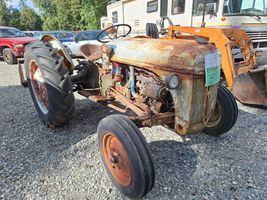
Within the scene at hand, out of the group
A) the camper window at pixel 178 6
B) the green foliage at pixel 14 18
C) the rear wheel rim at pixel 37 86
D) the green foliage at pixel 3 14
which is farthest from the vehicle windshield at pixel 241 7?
the green foliage at pixel 3 14

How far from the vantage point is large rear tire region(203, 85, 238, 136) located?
292 centimetres

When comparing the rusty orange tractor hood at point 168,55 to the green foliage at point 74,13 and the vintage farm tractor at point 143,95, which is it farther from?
the green foliage at point 74,13

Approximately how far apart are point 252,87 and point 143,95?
101 inches

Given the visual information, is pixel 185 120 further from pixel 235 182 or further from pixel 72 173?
pixel 72 173

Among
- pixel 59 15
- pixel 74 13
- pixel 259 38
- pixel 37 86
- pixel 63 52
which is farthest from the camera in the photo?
pixel 59 15

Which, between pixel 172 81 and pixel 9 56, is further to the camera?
pixel 9 56

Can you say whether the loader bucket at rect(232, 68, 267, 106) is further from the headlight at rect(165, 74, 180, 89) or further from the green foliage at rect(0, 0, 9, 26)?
the green foliage at rect(0, 0, 9, 26)

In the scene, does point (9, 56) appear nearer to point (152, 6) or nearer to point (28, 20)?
point (152, 6)

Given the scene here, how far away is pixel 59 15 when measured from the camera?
3522 cm

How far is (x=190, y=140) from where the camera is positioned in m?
3.14

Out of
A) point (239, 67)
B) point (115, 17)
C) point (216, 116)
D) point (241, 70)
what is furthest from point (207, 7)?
point (115, 17)

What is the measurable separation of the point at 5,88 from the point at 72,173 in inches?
168

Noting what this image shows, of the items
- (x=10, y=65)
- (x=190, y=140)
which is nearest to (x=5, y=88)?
(x=10, y=65)

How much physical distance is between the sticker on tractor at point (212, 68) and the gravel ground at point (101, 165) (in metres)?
0.97
